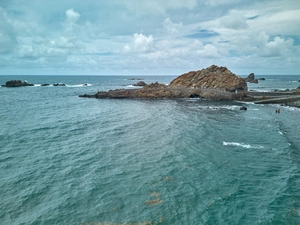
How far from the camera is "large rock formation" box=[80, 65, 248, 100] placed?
89.4 meters

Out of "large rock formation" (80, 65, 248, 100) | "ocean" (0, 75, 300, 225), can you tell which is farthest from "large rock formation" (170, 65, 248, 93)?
"ocean" (0, 75, 300, 225)

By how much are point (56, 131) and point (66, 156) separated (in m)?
12.9

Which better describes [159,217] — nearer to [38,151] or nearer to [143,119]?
[38,151]

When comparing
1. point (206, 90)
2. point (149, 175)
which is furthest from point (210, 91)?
point (149, 175)

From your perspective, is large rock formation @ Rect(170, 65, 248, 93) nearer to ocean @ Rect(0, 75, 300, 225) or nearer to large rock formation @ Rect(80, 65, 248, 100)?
large rock formation @ Rect(80, 65, 248, 100)

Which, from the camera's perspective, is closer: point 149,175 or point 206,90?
point 149,175

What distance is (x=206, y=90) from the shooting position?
9319 cm

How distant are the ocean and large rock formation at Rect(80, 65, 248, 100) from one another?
46397mm

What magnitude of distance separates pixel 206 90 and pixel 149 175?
74.3 m

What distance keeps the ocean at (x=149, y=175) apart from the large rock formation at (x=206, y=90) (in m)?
46.4

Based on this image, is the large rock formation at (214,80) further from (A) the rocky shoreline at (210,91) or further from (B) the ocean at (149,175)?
(B) the ocean at (149,175)

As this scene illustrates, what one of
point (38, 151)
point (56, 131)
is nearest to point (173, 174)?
point (38, 151)

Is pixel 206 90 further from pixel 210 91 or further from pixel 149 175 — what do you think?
pixel 149 175

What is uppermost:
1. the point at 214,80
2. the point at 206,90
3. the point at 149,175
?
the point at 214,80
